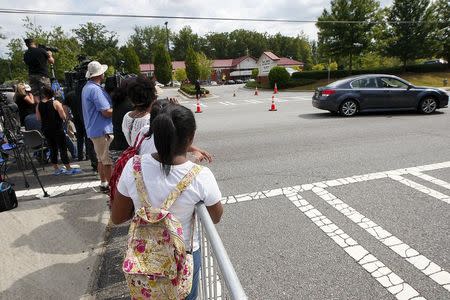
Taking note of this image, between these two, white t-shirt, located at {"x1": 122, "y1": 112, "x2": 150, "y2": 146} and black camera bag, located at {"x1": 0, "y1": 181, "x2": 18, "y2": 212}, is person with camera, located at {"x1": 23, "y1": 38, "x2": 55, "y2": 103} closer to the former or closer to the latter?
black camera bag, located at {"x1": 0, "y1": 181, "x2": 18, "y2": 212}

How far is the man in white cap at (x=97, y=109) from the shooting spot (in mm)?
4395

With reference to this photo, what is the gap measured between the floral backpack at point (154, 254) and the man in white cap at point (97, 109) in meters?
3.18

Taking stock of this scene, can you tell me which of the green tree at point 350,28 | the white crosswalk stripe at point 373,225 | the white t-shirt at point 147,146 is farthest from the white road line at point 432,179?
the green tree at point 350,28

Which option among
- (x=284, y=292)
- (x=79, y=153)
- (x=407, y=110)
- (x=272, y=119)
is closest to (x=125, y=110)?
(x=284, y=292)

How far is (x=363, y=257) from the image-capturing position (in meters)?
3.18

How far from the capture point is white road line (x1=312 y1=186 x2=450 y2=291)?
9.40ft

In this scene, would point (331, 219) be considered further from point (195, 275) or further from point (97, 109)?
point (97, 109)

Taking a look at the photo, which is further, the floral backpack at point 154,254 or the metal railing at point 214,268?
the floral backpack at point 154,254

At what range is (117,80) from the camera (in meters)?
4.73

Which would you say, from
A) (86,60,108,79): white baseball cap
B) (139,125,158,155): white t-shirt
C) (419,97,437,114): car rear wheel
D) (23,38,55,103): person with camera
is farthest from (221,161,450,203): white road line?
(419,97,437,114): car rear wheel

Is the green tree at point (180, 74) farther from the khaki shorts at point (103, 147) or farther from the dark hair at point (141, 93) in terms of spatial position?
the dark hair at point (141, 93)

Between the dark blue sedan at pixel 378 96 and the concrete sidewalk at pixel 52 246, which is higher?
the dark blue sedan at pixel 378 96

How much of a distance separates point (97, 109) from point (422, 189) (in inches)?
189

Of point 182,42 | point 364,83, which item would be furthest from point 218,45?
point 364,83
